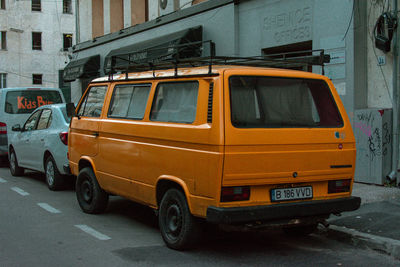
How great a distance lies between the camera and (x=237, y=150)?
521 centimetres

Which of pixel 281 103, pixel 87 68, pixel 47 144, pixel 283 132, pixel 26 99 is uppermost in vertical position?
pixel 87 68

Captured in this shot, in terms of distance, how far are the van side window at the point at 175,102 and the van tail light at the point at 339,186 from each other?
1679 mm

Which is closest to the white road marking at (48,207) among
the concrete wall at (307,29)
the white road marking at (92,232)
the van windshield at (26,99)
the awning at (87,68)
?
the white road marking at (92,232)

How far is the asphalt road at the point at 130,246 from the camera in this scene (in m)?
5.51

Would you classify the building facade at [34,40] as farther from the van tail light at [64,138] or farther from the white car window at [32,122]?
the van tail light at [64,138]

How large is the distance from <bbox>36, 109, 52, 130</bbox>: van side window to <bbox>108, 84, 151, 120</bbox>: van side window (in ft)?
11.5

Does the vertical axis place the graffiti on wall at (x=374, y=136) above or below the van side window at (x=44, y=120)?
below

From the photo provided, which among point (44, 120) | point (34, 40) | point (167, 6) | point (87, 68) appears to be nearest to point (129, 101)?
point (44, 120)

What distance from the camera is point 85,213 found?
315 inches

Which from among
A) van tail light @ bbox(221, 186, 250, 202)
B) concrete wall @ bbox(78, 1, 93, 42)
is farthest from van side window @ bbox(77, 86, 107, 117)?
concrete wall @ bbox(78, 1, 93, 42)

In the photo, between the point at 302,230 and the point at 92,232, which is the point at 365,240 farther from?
the point at 92,232

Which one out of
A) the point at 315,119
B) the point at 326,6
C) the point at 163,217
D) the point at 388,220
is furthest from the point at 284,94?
the point at 326,6

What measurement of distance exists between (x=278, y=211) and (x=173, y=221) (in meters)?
1.23

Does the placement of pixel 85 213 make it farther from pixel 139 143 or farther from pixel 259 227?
pixel 259 227
